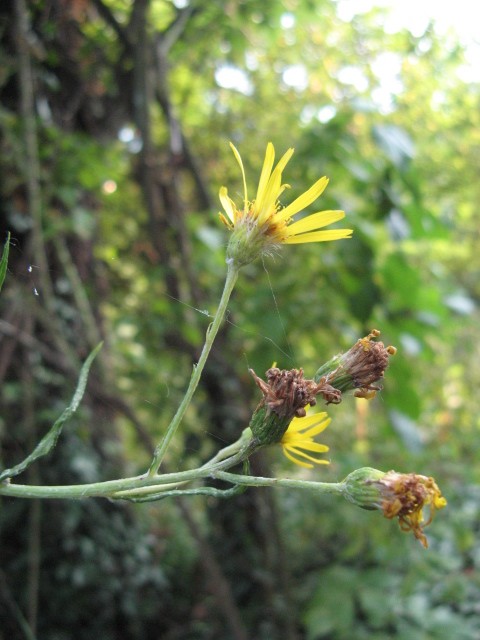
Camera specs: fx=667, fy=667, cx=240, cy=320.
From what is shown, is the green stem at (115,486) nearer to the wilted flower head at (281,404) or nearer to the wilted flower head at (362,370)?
the wilted flower head at (281,404)

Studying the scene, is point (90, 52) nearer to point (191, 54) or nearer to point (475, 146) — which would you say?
point (191, 54)

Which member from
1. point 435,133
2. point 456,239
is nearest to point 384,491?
point 435,133

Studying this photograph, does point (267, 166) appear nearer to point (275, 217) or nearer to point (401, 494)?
point (275, 217)

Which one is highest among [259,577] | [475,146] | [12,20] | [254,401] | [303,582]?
[12,20]

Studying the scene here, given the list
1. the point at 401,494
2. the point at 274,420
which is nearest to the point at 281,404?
the point at 274,420

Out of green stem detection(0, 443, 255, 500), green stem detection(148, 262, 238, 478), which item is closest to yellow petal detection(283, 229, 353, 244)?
green stem detection(148, 262, 238, 478)

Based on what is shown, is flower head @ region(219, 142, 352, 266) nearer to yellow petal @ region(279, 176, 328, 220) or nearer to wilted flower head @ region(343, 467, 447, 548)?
yellow petal @ region(279, 176, 328, 220)

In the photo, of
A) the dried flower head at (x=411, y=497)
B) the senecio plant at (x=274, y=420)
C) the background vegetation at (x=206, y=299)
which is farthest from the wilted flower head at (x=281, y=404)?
the background vegetation at (x=206, y=299)
